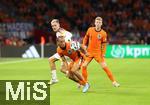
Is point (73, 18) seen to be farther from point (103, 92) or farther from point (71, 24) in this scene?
point (103, 92)

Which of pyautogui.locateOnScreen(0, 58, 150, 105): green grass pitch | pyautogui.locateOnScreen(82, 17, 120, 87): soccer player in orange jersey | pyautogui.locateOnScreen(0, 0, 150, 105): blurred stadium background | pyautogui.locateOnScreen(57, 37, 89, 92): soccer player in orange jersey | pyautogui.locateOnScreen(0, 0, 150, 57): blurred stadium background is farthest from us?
pyautogui.locateOnScreen(0, 0, 150, 57): blurred stadium background

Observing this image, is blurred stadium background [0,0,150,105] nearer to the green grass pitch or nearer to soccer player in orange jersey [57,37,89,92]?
the green grass pitch

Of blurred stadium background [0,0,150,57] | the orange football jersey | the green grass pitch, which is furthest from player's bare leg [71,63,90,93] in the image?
blurred stadium background [0,0,150,57]

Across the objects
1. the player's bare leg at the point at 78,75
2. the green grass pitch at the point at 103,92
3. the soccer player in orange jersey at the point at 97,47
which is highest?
the soccer player in orange jersey at the point at 97,47

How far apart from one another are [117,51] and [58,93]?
21.1m

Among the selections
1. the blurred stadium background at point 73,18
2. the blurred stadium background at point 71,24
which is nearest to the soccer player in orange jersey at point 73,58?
the blurred stadium background at point 71,24

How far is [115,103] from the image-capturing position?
12.6m

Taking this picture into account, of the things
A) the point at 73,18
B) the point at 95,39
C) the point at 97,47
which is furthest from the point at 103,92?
the point at 73,18

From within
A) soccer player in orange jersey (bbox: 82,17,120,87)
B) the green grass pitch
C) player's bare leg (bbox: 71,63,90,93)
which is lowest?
the green grass pitch

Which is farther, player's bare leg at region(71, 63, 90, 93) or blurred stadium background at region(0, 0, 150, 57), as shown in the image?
blurred stadium background at region(0, 0, 150, 57)

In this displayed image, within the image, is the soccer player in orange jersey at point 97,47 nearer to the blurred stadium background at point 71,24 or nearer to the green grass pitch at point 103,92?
the green grass pitch at point 103,92

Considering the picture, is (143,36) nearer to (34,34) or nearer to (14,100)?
(34,34)

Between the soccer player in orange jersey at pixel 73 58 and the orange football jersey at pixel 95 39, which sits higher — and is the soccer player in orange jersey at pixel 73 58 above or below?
below

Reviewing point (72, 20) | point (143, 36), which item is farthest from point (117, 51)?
point (72, 20)
